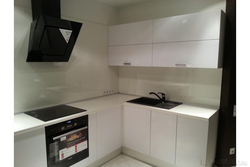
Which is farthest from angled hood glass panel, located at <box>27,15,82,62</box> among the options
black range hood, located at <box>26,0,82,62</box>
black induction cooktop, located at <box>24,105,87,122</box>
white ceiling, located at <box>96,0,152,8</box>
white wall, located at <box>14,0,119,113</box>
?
white ceiling, located at <box>96,0,152,8</box>

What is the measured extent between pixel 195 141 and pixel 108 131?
1.19 m

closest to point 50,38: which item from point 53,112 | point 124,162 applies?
point 53,112

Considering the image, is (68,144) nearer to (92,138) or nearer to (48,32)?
(92,138)

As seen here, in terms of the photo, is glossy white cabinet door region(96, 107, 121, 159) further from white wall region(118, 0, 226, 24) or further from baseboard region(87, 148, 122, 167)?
white wall region(118, 0, 226, 24)

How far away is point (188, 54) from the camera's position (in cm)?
226

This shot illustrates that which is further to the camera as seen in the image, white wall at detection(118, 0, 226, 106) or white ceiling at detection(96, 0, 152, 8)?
white ceiling at detection(96, 0, 152, 8)

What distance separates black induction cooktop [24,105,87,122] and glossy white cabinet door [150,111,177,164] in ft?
3.39

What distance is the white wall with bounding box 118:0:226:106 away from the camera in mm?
2430

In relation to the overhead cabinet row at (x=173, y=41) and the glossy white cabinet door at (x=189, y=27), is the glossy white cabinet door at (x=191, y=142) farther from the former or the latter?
Answer: the glossy white cabinet door at (x=189, y=27)

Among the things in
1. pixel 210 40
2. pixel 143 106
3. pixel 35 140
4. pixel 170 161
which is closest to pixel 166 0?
pixel 210 40

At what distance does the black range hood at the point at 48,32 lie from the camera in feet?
6.38

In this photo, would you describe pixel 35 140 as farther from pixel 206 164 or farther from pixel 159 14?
pixel 159 14

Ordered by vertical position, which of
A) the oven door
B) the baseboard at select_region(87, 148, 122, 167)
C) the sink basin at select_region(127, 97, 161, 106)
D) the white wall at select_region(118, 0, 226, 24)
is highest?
the white wall at select_region(118, 0, 226, 24)

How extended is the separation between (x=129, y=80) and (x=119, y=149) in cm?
127
